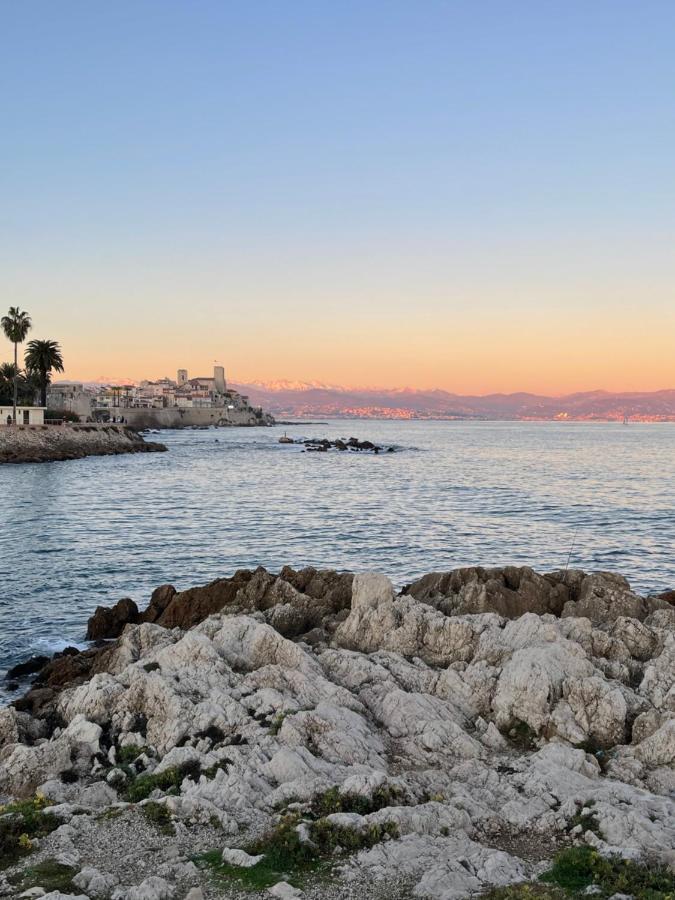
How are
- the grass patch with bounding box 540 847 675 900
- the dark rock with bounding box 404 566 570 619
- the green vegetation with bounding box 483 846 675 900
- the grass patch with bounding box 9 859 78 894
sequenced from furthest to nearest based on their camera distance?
the dark rock with bounding box 404 566 570 619 → the grass patch with bounding box 9 859 78 894 → the grass patch with bounding box 540 847 675 900 → the green vegetation with bounding box 483 846 675 900

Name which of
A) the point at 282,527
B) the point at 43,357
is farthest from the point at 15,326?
the point at 282,527

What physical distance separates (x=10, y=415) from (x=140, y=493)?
54.9 metres

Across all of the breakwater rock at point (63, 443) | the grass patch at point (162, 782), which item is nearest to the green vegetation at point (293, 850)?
the grass patch at point (162, 782)

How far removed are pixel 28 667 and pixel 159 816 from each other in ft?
39.6

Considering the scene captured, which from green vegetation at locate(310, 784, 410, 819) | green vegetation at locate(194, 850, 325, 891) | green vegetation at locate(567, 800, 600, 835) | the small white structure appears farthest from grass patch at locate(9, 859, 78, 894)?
the small white structure

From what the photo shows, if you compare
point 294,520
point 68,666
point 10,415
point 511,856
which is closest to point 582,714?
point 511,856

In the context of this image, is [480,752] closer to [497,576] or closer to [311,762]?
[311,762]

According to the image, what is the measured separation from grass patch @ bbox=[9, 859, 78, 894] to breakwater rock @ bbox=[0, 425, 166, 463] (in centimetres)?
9854

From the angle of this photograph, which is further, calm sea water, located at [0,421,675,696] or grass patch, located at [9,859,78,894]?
calm sea water, located at [0,421,675,696]

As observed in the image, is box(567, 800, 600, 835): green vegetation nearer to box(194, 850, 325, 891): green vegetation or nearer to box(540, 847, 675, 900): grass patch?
box(540, 847, 675, 900): grass patch

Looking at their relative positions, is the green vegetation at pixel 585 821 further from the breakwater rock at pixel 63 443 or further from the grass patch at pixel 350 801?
the breakwater rock at pixel 63 443

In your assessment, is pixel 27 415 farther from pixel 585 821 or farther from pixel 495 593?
pixel 585 821

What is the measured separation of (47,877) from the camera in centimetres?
1053

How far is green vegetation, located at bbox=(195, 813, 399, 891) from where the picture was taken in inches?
415
